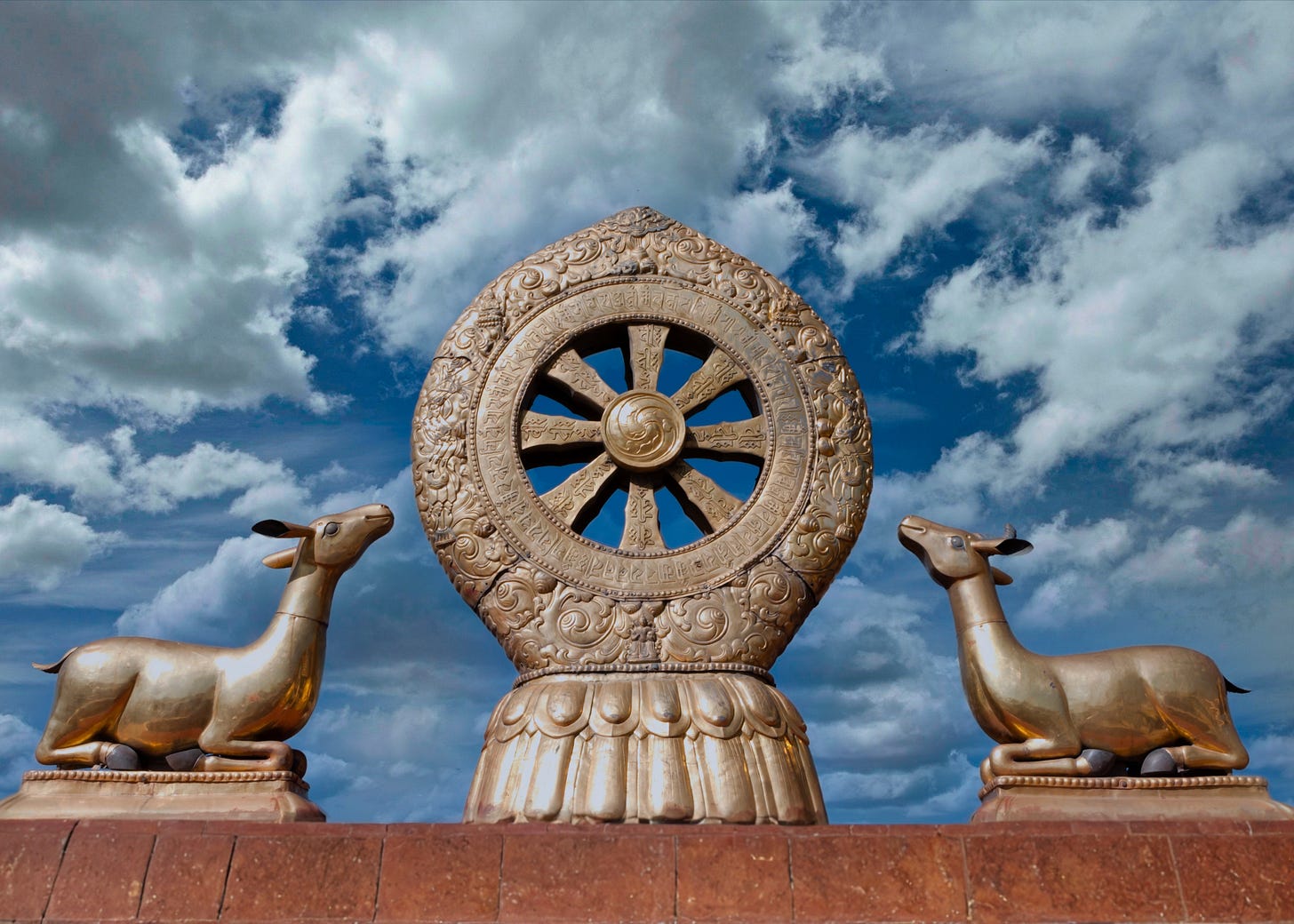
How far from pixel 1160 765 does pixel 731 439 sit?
3.25 m

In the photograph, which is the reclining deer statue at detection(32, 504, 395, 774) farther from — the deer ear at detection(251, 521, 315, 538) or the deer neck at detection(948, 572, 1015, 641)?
→ the deer neck at detection(948, 572, 1015, 641)

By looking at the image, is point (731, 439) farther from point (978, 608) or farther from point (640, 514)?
point (978, 608)

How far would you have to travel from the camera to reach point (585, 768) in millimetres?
6000

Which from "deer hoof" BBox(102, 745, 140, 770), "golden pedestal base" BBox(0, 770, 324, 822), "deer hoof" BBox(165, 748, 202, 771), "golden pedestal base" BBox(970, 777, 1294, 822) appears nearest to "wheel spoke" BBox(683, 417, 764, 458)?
"golden pedestal base" BBox(970, 777, 1294, 822)

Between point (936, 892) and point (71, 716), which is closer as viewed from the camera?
point (936, 892)

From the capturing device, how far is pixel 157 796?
19.3 feet

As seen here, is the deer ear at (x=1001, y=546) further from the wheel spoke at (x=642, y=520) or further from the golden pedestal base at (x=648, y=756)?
the wheel spoke at (x=642, y=520)

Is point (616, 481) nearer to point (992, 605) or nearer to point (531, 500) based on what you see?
point (531, 500)

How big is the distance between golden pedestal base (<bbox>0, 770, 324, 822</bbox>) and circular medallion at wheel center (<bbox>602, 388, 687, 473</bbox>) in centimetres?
285

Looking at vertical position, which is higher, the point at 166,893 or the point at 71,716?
the point at 71,716

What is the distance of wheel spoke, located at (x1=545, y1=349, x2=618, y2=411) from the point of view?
728 centimetres

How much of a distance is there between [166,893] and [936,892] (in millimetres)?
3708

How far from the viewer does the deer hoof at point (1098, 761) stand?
6.07 metres

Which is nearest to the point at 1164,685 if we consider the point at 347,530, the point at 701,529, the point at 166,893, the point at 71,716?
the point at 701,529
